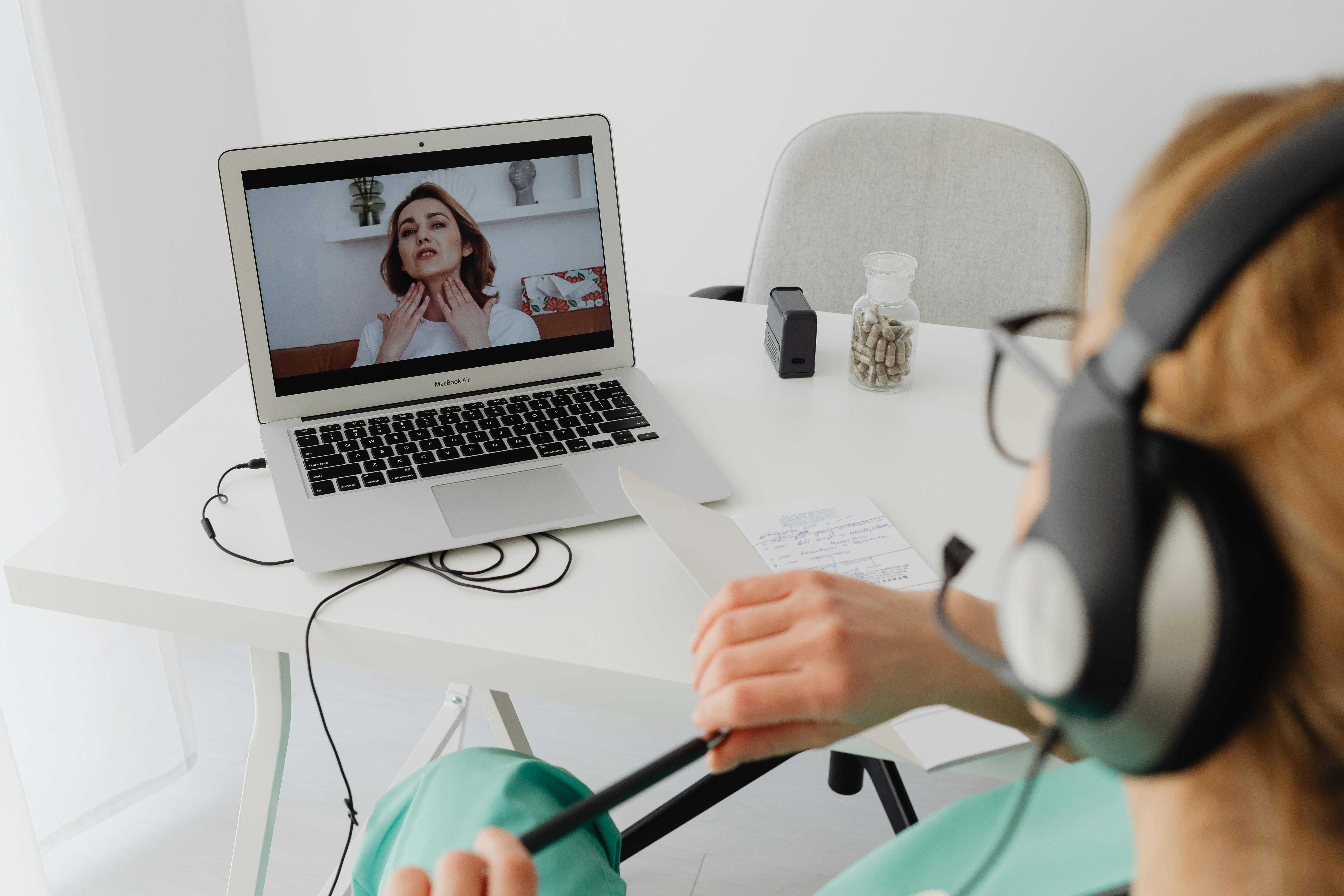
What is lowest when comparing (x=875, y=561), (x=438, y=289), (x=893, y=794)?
(x=893, y=794)

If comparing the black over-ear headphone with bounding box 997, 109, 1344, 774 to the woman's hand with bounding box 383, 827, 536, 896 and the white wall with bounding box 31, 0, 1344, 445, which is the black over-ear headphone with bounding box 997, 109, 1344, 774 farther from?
the white wall with bounding box 31, 0, 1344, 445

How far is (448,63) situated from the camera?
227 centimetres

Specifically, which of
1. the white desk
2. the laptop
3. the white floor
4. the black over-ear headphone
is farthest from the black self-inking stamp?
the black over-ear headphone

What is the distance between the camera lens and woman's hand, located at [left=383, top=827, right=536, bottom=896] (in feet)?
1.57

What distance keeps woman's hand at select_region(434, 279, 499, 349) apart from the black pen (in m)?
0.64

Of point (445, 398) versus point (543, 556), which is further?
point (445, 398)

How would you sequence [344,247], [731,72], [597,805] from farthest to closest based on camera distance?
1. [731,72]
2. [344,247]
3. [597,805]

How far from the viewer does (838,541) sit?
861 millimetres

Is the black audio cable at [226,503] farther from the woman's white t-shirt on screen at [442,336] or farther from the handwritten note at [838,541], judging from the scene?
the handwritten note at [838,541]

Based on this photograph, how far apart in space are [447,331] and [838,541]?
0.46 meters

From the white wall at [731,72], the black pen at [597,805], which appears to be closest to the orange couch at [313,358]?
the black pen at [597,805]

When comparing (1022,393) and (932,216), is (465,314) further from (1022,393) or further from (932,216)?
(932,216)

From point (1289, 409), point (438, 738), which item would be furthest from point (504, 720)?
point (1289, 409)

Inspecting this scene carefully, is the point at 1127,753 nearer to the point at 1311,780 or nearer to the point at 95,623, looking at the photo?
the point at 1311,780
